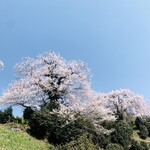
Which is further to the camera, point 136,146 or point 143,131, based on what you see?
Answer: point 143,131

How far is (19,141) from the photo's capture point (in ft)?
A: 93.0

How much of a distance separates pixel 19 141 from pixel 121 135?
563 inches

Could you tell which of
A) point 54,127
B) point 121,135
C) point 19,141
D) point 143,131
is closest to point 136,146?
point 121,135

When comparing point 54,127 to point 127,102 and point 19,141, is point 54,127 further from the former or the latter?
point 127,102

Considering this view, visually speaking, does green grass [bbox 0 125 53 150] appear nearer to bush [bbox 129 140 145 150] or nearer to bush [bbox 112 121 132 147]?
bush [bbox 112 121 132 147]

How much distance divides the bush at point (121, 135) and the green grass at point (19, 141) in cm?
1021

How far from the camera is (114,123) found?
40.7 metres

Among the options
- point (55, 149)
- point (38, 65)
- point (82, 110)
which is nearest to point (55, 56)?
point (38, 65)

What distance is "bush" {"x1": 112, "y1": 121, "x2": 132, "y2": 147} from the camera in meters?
39.2

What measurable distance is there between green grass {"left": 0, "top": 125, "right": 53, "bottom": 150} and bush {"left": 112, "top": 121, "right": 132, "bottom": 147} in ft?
33.5

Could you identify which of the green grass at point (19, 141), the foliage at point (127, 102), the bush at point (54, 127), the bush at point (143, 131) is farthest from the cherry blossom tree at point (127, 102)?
the green grass at point (19, 141)

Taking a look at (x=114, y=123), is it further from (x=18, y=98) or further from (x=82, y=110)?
(x=18, y=98)

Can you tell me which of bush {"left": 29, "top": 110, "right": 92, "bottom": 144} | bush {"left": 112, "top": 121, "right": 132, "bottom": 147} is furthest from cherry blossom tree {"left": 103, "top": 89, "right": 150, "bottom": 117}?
bush {"left": 29, "top": 110, "right": 92, "bottom": 144}

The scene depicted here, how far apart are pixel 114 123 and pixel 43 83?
8.61 metres
